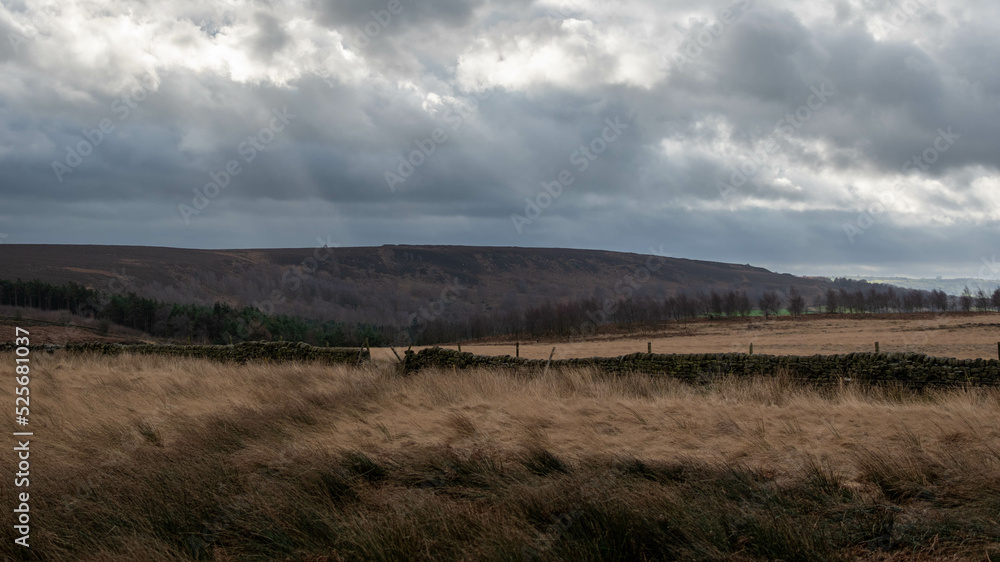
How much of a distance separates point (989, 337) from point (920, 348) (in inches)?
558

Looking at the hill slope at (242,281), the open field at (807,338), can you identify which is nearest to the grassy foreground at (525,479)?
the open field at (807,338)

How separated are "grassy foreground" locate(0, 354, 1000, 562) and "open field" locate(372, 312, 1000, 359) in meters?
30.3

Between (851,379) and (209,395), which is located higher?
(851,379)

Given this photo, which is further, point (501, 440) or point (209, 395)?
point (209, 395)

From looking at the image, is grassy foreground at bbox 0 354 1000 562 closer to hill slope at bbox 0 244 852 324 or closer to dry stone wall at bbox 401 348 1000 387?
dry stone wall at bbox 401 348 1000 387

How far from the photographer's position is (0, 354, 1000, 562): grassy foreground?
188 inches

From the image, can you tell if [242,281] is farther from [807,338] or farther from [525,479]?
[525,479]

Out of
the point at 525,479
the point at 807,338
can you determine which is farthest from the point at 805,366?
the point at 807,338

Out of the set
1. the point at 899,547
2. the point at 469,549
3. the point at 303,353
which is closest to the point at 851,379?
the point at 899,547

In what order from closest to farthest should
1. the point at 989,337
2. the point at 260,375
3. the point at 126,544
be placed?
the point at 126,544
the point at 260,375
the point at 989,337

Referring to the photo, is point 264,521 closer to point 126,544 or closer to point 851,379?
point 126,544

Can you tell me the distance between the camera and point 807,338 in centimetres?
6244

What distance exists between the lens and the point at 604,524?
16.2 feet

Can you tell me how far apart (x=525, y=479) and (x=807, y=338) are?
6408cm
